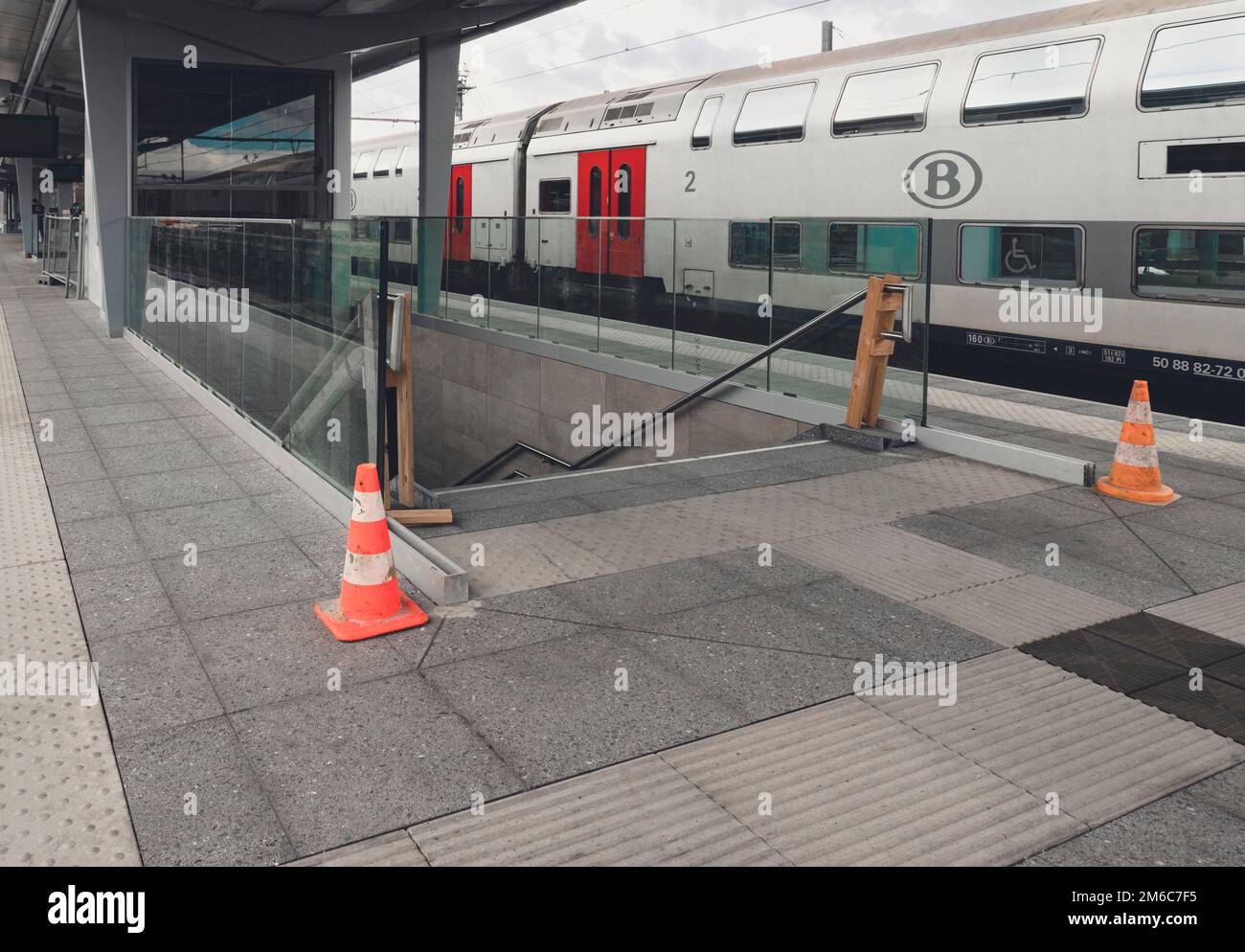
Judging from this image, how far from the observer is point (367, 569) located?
5.09 metres

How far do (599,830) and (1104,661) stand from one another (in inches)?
99.7

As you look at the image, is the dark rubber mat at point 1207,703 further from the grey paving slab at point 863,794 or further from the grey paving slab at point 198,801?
the grey paving slab at point 198,801

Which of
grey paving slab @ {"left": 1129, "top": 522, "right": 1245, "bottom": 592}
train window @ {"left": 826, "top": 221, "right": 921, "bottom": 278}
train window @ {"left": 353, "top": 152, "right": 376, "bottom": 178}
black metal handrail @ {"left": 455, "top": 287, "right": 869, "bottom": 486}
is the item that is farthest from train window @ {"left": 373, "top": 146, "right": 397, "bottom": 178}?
grey paving slab @ {"left": 1129, "top": 522, "right": 1245, "bottom": 592}

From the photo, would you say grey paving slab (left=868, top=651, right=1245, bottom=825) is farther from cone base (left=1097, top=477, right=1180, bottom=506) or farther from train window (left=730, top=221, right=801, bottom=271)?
train window (left=730, top=221, right=801, bottom=271)

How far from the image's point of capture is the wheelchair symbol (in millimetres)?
12234

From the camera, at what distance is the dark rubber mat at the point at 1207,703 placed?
14.0 ft

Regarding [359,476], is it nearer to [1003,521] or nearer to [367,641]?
[367,641]

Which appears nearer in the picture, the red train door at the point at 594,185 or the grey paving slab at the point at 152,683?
the grey paving slab at the point at 152,683

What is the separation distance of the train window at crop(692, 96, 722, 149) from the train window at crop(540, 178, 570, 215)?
12.1 ft

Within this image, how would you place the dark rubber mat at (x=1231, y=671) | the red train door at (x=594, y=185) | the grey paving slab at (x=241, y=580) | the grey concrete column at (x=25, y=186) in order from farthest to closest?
1. the grey concrete column at (x=25, y=186)
2. the red train door at (x=594, y=185)
3. the grey paving slab at (x=241, y=580)
4. the dark rubber mat at (x=1231, y=671)

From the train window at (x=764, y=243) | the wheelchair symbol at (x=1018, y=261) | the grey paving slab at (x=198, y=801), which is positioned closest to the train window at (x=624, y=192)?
the wheelchair symbol at (x=1018, y=261)

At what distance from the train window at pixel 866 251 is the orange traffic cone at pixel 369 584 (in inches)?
225

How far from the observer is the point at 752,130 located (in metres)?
15.4
